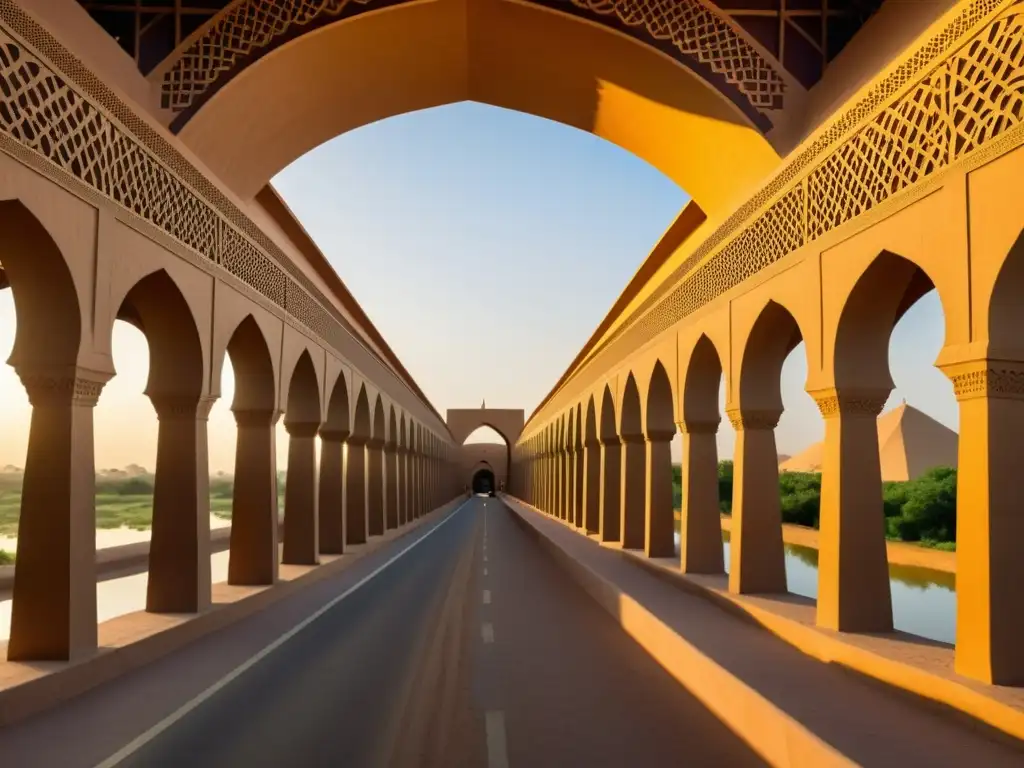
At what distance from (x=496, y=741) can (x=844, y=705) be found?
240 centimetres

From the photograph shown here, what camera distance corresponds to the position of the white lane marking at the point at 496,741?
5565 mm

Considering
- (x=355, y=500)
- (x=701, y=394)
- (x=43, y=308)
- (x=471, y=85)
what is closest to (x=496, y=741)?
(x=43, y=308)

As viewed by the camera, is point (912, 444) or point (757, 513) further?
point (912, 444)

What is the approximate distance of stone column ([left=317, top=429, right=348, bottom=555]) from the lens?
766 inches

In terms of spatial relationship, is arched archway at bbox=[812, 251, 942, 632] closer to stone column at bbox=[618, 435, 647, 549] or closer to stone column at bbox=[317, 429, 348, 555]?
stone column at bbox=[618, 435, 647, 549]

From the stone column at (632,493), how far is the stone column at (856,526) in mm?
10784

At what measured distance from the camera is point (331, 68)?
13047 mm

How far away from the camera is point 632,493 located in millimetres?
20109

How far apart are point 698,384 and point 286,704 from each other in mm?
8954

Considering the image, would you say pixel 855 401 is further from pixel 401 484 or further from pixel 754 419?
pixel 401 484

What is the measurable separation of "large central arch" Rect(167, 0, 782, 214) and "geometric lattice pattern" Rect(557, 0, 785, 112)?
53 mm

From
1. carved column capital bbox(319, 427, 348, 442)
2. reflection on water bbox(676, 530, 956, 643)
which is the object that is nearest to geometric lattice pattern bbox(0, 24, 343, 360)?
carved column capital bbox(319, 427, 348, 442)

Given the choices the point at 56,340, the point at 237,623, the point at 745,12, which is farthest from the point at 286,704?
the point at 745,12

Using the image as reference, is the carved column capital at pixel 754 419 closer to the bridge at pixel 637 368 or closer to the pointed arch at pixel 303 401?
the bridge at pixel 637 368
